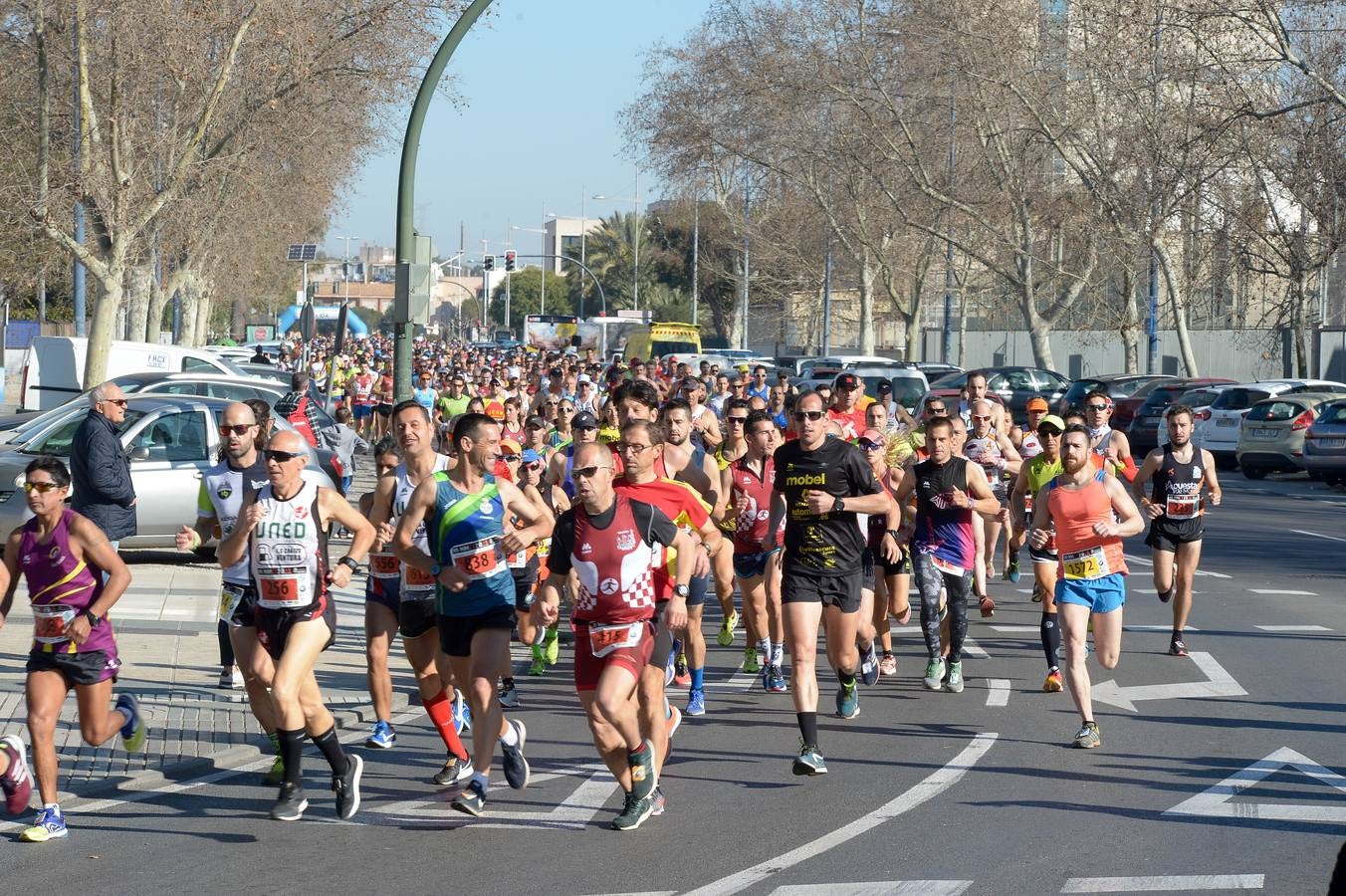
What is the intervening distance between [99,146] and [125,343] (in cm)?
343

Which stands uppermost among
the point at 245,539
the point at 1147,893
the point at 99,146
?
the point at 99,146

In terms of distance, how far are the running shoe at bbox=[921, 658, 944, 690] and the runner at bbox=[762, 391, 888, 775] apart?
1.82 meters

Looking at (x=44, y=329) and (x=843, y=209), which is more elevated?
(x=843, y=209)

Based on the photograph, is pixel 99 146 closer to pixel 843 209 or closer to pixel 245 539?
pixel 245 539

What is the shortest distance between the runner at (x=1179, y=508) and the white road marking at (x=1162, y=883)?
19.4ft

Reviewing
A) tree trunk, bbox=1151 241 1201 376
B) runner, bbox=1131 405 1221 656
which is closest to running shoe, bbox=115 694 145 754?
runner, bbox=1131 405 1221 656

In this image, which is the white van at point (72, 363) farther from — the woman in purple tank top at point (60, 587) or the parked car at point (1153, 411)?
the woman in purple tank top at point (60, 587)

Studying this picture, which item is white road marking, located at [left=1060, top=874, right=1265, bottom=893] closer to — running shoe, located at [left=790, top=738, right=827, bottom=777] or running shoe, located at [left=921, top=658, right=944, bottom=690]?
running shoe, located at [left=790, top=738, right=827, bottom=777]

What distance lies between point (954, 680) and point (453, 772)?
3919 millimetres

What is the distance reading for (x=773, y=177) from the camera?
59.8m

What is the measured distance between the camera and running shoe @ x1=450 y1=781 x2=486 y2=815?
760 cm

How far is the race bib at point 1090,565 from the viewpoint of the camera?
378 inches

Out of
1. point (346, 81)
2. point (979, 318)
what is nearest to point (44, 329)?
point (346, 81)

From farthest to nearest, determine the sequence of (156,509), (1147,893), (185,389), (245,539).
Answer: (185,389) < (156,509) < (245,539) < (1147,893)
